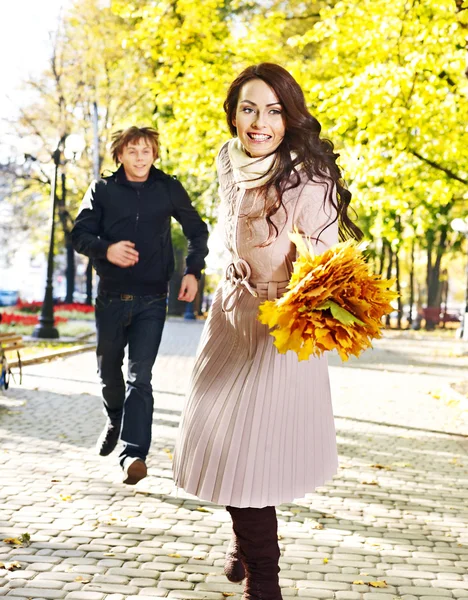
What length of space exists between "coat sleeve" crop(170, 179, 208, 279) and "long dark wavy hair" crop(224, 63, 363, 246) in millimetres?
2546

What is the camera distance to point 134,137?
598cm

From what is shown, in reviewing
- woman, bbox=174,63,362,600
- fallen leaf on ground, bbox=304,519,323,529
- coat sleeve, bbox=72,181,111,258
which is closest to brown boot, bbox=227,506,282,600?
woman, bbox=174,63,362,600

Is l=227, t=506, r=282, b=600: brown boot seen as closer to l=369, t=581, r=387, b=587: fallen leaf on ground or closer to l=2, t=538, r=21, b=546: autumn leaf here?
l=369, t=581, r=387, b=587: fallen leaf on ground

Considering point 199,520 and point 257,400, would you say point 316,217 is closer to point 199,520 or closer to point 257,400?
point 257,400

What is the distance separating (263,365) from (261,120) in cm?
89

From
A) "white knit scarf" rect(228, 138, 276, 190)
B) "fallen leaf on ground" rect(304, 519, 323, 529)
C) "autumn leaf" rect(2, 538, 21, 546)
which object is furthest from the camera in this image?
"fallen leaf on ground" rect(304, 519, 323, 529)

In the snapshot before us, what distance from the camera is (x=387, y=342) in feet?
90.3

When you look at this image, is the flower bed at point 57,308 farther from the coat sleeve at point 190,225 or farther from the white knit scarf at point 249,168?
the white knit scarf at point 249,168

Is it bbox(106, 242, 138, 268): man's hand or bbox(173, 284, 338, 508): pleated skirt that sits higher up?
bbox(106, 242, 138, 268): man's hand

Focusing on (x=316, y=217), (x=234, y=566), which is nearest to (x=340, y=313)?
(x=316, y=217)

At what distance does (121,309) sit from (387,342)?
72.8 ft

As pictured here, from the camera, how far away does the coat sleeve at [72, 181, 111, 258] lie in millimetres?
5793

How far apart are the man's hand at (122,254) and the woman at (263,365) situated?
82.8 inches

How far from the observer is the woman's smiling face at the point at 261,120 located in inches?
138
